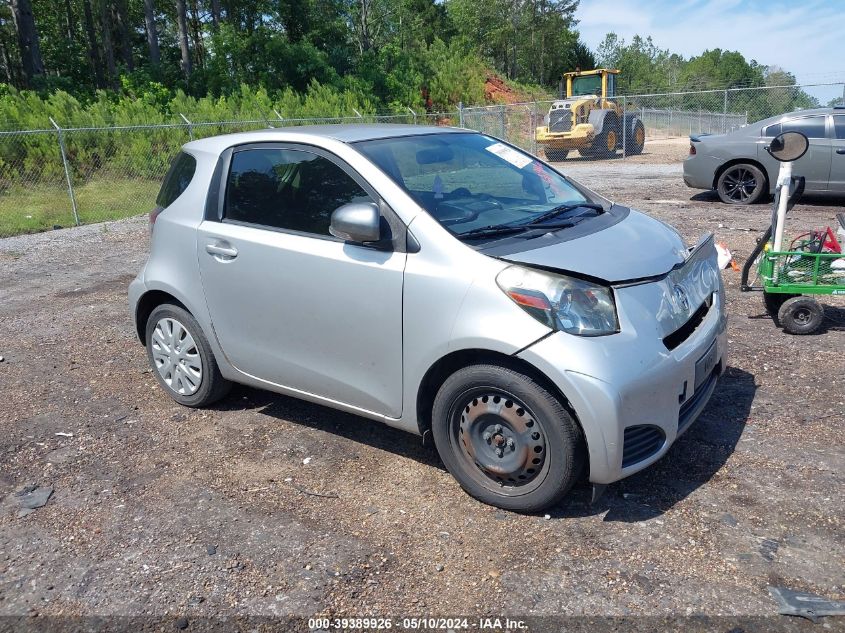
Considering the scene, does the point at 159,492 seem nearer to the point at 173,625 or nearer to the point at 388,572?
the point at 173,625

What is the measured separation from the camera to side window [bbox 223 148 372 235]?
146 inches

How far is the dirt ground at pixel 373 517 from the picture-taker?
2.74 m

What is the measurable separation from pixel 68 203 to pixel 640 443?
1421 cm

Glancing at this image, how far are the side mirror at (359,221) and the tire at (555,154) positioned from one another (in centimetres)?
2087

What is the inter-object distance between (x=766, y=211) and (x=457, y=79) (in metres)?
25.8

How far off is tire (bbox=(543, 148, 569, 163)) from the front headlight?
2108 centimetres

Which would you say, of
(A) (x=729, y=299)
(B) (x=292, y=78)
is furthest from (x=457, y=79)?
(A) (x=729, y=299)

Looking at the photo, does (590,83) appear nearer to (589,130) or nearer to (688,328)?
(589,130)

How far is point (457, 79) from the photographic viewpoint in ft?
113

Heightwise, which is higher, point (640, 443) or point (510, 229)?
point (510, 229)

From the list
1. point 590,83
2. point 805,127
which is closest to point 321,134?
point 805,127

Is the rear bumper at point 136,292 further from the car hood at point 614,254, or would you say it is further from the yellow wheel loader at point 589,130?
the yellow wheel loader at point 589,130

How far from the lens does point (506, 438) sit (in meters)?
3.16

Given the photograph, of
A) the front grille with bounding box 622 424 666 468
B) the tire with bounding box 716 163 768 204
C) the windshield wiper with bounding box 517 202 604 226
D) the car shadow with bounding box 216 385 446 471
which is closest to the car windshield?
the windshield wiper with bounding box 517 202 604 226
